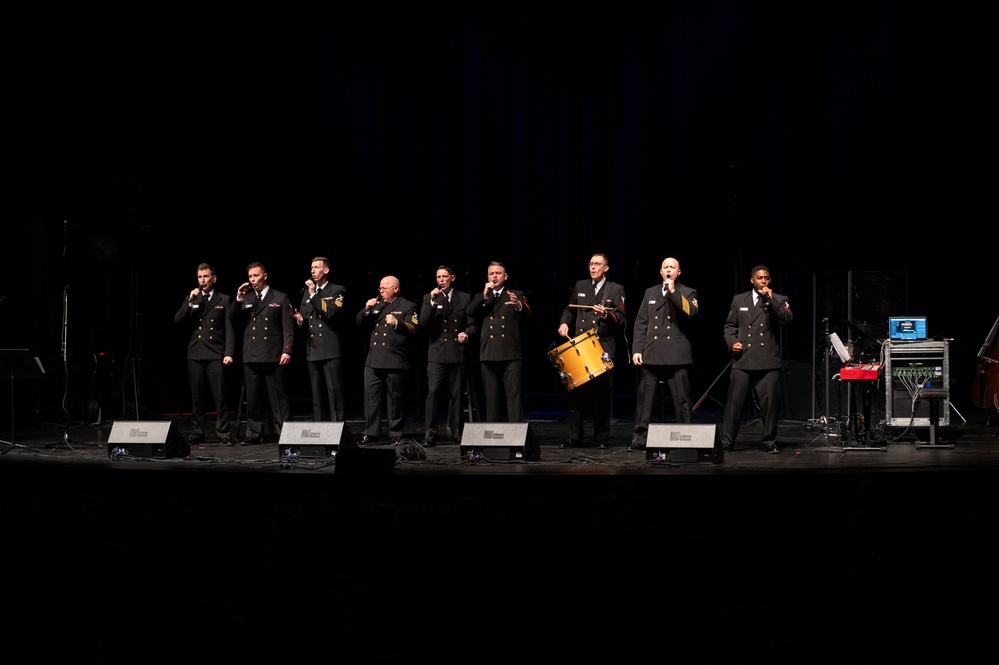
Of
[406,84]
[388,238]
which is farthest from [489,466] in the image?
[406,84]

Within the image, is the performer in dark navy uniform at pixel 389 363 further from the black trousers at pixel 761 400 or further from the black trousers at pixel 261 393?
the black trousers at pixel 761 400

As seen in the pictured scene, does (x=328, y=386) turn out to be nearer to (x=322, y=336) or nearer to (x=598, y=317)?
(x=322, y=336)

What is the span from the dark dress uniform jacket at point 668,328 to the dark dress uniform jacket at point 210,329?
4.08m

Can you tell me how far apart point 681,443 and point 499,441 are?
1.49 metres

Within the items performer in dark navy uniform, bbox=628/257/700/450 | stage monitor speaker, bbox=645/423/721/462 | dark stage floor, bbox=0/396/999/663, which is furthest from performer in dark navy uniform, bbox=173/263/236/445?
stage monitor speaker, bbox=645/423/721/462

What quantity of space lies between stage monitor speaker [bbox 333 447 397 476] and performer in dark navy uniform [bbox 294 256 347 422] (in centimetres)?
236

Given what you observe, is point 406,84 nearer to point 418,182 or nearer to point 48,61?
point 418,182

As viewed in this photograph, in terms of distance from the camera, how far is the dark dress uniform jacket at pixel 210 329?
9.88 metres

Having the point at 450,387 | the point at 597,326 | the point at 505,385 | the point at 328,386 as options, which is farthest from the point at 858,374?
the point at 328,386

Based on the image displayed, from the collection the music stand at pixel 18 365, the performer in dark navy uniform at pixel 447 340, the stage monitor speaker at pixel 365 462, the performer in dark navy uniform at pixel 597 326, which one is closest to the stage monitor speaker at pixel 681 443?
the performer in dark navy uniform at pixel 597 326

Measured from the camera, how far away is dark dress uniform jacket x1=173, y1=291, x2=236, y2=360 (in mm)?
9875

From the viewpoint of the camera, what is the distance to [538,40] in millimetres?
14625

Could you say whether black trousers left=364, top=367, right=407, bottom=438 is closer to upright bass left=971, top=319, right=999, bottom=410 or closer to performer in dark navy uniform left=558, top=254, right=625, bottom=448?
performer in dark navy uniform left=558, top=254, right=625, bottom=448

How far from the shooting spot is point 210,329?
9.88 metres
